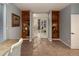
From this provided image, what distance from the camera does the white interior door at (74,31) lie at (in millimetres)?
6010

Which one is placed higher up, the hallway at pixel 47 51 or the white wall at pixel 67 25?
the white wall at pixel 67 25

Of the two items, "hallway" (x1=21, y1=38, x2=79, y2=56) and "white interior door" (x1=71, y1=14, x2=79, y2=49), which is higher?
"white interior door" (x1=71, y1=14, x2=79, y2=49)

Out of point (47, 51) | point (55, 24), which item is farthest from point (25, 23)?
point (47, 51)

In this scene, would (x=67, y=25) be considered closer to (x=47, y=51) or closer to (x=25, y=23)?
(x=47, y=51)

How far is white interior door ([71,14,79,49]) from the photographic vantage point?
6010 mm

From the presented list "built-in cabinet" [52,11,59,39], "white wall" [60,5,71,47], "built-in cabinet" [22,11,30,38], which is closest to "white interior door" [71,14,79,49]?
"white wall" [60,5,71,47]

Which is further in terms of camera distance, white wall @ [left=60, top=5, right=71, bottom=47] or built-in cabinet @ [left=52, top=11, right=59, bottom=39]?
built-in cabinet @ [left=52, top=11, right=59, bottom=39]

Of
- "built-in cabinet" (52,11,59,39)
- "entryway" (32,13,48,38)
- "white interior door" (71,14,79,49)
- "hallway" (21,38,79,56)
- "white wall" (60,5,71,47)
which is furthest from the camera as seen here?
"entryway" (32,13,48,38)

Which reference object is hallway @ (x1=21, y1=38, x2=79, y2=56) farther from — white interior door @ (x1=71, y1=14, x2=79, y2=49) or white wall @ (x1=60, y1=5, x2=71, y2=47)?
white wall @ (x1=60, y1=5, x2=71, y2=47)

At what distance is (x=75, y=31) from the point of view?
238 inches

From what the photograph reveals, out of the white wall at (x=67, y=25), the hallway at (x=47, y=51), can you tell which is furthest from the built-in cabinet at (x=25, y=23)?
the hallway at (x=47, y=51)

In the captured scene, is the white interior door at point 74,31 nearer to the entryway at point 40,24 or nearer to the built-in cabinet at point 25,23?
the built-in cabinet at point 25,23

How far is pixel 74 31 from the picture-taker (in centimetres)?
605

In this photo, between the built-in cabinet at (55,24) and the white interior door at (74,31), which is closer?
the white interior door at (74,31)
